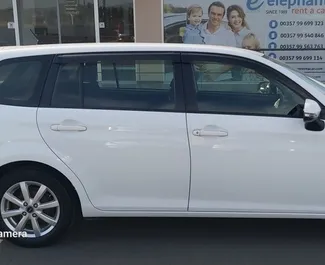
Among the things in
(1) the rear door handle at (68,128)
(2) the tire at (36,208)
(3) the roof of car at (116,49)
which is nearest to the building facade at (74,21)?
(3) the roof of car at (116,49)

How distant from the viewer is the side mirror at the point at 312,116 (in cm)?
306

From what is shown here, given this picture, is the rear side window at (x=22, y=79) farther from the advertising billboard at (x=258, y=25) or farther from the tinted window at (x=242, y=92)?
Answer: the advertising billboard at (x=258, y=25)

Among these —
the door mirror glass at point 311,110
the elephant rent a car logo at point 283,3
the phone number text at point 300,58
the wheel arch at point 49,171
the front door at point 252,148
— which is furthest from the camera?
the phone number text at point 300,58

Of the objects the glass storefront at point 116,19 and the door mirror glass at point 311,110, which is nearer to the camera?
the door mirror glass at point 311,110

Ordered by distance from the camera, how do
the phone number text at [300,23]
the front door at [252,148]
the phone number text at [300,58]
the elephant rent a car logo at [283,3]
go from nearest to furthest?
the front door at [252,148] → the elephant rent a car logo at [283,3] → the phone number text at [300,23] → the phone number text at [300,58]

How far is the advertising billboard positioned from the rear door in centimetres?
534

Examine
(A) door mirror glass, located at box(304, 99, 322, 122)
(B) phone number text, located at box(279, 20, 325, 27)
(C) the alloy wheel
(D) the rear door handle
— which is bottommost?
(C) the alloy wheel

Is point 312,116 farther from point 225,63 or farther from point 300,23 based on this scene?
point 300,23

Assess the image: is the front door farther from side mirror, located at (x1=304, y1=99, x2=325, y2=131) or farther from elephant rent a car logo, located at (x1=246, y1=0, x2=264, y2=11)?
elephant rent a car logo, located at (x1=246, y1=0, x2=264, y2=11)

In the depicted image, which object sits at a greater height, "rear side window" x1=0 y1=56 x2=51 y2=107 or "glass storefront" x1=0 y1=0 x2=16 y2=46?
"glass storefront" x1=0 y1=0 x2=16 y2=46

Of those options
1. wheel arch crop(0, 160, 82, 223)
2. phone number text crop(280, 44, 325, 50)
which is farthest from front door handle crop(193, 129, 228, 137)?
phone number text crop(280, 44, 325, 50)

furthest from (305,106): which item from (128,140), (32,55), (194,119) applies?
(32,55)

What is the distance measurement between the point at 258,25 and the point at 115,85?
577 centimetres

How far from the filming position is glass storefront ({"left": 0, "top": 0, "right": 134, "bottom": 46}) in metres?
8.61
